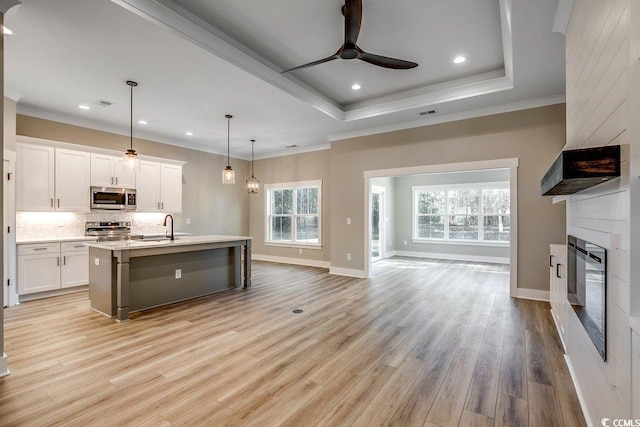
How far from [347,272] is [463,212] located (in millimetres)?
4473

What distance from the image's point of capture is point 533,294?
15.4 feet

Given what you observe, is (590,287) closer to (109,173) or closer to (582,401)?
(582,401)

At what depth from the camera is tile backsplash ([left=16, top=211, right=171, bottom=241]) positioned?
5.01 m

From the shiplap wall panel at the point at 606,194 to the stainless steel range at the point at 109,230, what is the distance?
6.57 metres

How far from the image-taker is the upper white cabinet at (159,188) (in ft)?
20.6

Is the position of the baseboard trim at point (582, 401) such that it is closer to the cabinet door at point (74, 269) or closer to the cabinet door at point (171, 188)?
the cabinet door at point (74, 269)

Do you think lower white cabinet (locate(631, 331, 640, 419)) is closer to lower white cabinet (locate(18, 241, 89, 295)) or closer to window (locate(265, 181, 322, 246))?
lower white cabinet (locate(18, 241, 89, 295))

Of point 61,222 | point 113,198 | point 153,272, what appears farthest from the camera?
point 113,198

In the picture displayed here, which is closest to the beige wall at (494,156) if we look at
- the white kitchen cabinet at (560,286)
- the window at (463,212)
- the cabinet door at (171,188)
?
the white kitchen cabinet at (560,286)

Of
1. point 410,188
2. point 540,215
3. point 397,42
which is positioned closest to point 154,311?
point 397,42

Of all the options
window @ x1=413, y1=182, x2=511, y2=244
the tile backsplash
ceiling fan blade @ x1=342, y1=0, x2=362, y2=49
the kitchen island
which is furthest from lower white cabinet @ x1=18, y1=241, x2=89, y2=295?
window @ x1=413, y1=182, x2=511, y2=244

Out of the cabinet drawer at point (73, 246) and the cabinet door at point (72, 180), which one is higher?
the cabinet door at point (72, 180)

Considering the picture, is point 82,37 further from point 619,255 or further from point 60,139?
point 619,255

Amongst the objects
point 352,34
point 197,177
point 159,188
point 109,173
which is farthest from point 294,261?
point 352,34
